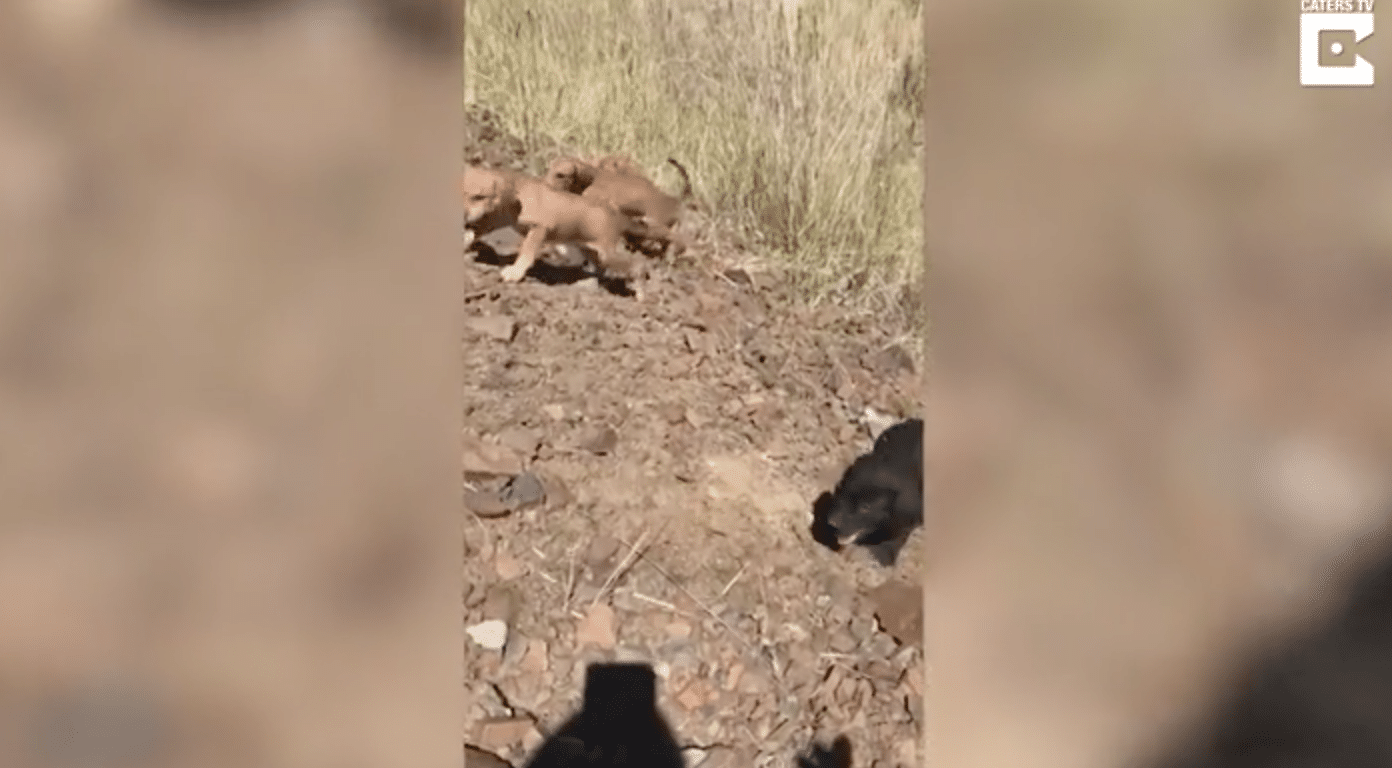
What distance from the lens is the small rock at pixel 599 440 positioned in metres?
1.05

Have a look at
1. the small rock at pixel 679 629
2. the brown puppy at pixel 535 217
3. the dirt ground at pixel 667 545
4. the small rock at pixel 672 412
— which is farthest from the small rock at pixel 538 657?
the brown puppy at pixel 535 217

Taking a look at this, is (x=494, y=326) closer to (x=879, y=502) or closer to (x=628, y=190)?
(x=628, y=190)

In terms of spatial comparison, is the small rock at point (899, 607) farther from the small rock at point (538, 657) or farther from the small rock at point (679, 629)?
the small rock at point (538, 657)

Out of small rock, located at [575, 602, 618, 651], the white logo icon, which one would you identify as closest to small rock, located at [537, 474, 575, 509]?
small rock, located at [575, 602, 618, 651]

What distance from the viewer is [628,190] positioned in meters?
1.10

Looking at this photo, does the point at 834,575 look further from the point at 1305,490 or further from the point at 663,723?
the point at 1305,490

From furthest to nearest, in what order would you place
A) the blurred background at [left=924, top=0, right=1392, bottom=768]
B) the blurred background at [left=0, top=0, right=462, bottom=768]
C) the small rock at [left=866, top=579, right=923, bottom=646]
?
the small rock at [left=866, top=579, right=923, bottom=646] → the blurred background at [left=924, top=0, right=1392, bottom=768] → the blurred background at [left=0, top=0, right=462, bottom=768]

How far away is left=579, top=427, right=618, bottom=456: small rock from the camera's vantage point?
3.46ft

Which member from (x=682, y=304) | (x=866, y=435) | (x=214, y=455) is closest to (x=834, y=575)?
(x=866, y=435)

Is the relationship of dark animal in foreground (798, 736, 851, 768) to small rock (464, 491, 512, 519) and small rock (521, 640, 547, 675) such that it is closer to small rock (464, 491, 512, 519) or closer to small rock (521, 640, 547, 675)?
small rock (521, 640, 547, 675)

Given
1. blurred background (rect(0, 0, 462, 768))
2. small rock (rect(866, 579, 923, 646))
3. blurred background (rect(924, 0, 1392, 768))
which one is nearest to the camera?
blurred background (rect(0, 0, 462, 768))

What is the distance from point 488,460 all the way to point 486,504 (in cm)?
4

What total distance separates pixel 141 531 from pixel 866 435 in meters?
0.63

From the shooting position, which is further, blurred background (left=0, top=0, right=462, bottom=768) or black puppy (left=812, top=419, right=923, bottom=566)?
black puppy (left=812, top=419, right=923, bottom=566)
